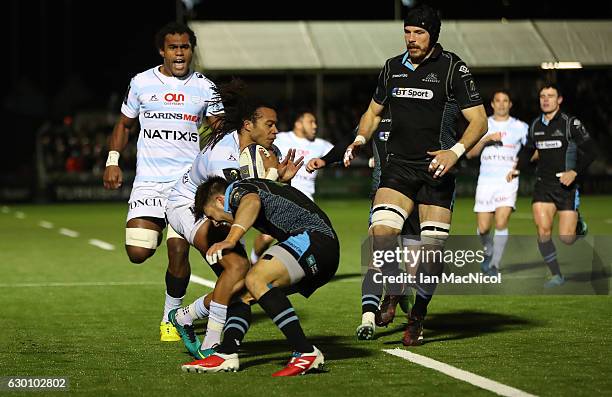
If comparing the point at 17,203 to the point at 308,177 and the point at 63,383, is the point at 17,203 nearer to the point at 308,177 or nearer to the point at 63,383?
the point at 308,177

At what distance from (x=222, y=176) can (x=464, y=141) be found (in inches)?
73.6

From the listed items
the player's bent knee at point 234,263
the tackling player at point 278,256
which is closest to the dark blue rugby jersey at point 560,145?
the player's bent knee at point 234,263

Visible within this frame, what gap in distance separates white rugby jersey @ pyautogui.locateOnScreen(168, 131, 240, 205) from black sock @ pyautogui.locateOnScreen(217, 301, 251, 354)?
3.27ft

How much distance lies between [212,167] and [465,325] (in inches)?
116

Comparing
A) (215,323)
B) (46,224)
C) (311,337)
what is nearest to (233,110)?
(215,323)

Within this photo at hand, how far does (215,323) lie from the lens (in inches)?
342

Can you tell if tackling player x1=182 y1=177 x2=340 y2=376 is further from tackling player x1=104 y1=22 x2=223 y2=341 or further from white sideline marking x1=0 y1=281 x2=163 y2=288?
white sideline marking x1=0 y1=281 x2=163 y2=288

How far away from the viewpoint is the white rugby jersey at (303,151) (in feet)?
51.4

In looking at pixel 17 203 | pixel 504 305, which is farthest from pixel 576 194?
pixel 17 203

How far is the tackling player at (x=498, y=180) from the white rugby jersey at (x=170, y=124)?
5.97m

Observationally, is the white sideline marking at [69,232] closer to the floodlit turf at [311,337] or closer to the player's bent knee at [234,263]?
the floodlit turf at [311,337]

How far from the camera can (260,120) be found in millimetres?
9234

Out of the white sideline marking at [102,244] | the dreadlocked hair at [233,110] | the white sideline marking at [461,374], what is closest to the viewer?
the white sideline marking at [461,374]

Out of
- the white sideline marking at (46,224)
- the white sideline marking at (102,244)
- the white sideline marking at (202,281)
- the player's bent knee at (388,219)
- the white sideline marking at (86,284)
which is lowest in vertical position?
the white sideline marking at (46,224)
